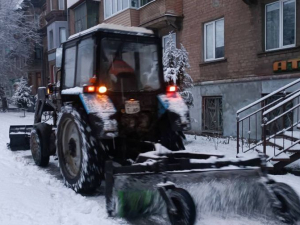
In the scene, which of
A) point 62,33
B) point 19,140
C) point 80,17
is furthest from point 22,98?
point 19,140

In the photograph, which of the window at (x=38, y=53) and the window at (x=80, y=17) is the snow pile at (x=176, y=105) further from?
the window at (x=38, y=53)

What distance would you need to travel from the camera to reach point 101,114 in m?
4.86

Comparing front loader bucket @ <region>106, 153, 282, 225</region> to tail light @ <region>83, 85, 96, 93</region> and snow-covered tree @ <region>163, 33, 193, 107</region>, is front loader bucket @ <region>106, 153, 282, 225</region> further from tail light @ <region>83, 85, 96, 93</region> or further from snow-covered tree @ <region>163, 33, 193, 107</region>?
snow-covered tree @ <region>163, 33, 193, 107</region>

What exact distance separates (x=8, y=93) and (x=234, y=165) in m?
29.1

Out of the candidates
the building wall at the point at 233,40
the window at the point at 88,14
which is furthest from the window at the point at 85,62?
the window at the point at 88,14

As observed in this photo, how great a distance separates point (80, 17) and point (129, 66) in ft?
58.8

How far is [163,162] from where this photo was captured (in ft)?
13.2

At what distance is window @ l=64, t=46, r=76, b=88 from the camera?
610cm

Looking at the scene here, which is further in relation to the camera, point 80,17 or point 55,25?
point 55,25

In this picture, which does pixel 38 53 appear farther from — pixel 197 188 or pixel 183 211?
pixel 183 211

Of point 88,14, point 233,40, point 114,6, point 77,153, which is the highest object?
point 88,14

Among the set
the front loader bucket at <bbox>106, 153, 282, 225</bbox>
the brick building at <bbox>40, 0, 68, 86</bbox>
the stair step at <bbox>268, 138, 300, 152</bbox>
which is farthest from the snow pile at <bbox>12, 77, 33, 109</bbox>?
the front loader bucket at <bbox>106, 153, 282, 225</bbox>

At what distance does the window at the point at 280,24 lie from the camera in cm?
1029

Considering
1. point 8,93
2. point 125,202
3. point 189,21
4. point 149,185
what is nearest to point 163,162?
point 149,185
